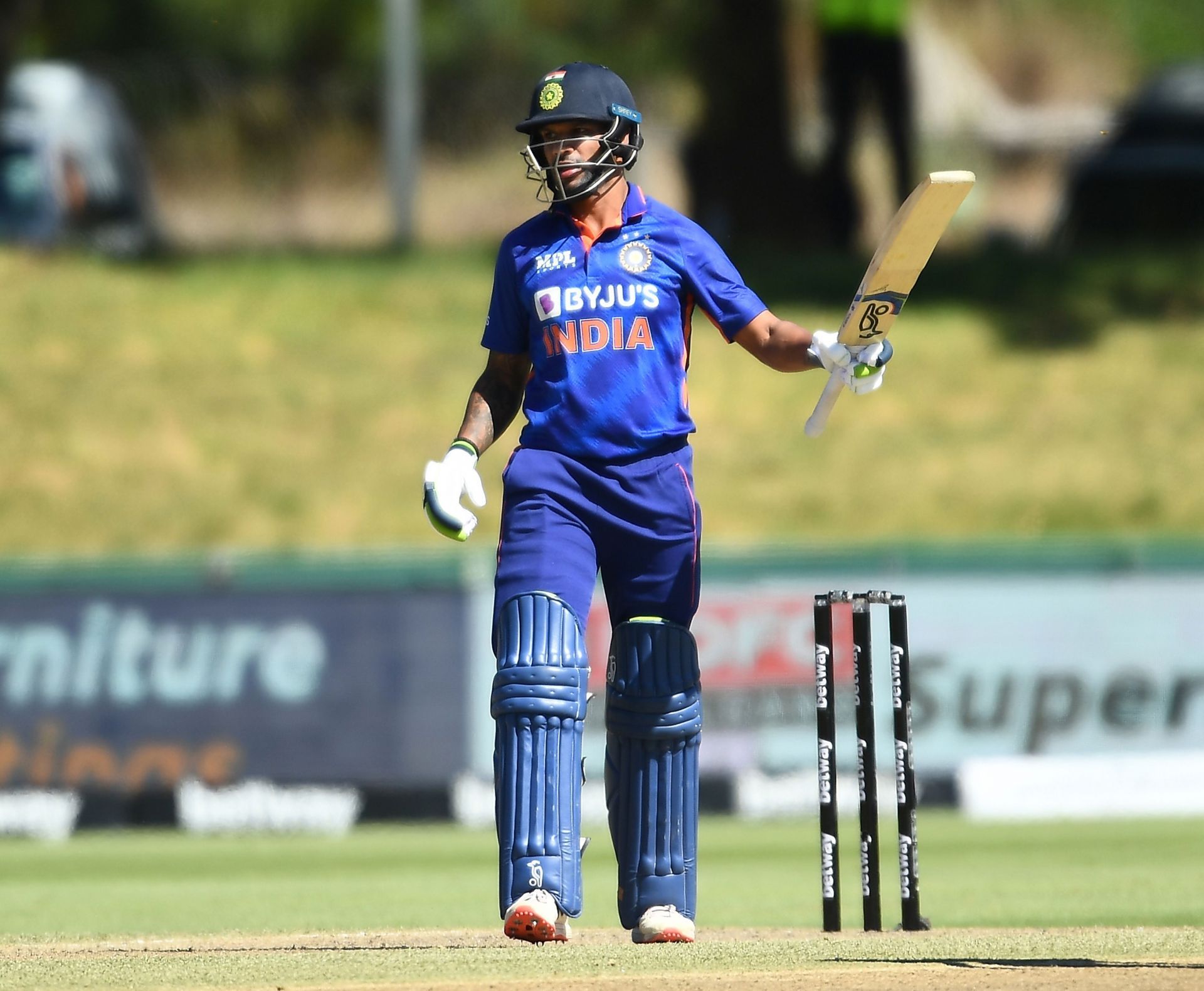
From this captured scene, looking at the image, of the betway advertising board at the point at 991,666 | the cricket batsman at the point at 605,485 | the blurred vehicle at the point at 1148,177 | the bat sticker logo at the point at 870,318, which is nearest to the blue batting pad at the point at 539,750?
the cricket batsman at the point at 605,485

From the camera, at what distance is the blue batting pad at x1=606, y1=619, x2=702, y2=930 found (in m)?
5.16

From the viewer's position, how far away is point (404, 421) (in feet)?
57.1

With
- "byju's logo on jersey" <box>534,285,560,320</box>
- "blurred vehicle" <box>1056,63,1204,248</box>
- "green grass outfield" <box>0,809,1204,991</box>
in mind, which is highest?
"blurred vehicle" <box>1056,63,1204,248</box>

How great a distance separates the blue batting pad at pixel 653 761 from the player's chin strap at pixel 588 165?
1.10 meters

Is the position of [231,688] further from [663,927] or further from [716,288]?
[716,288]

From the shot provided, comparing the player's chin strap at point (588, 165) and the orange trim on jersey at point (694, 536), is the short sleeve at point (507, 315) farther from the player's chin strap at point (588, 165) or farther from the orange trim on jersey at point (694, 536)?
the orange trim on jersey at point (694, 536)

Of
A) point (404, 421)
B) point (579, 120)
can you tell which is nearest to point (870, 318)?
point (579, 120)

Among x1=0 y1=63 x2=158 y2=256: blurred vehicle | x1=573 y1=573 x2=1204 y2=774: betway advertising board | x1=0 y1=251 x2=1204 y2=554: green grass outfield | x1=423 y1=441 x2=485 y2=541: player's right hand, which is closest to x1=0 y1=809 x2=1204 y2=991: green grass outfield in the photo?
x1=573 y1=573 x2=1204 y2=774: betway advertising board

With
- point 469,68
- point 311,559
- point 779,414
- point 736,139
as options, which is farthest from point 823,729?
point 469,68

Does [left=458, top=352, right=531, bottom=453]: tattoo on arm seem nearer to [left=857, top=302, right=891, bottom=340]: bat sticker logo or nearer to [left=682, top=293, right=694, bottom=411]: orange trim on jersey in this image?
[left=682, top=293, right=694, bottom=411]: orange trim on jersey

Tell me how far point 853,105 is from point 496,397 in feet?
60.2

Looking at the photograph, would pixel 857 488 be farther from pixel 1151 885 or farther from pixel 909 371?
pixel 1151 885

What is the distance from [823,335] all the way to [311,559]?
7.49 meters

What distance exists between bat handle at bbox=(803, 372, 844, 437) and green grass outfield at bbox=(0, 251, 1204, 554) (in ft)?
33.1
